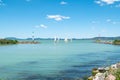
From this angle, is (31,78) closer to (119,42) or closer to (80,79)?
(80,79)

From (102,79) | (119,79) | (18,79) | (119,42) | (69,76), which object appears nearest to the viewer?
(119,79)

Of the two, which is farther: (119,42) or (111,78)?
(119,42)

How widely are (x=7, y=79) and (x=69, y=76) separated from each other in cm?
845

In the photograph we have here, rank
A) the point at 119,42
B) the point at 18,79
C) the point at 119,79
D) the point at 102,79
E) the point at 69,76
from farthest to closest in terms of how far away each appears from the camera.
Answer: the point at 119,42
the point at 69,76
the point at 18,79
the point at 102,79
the point at 119,79

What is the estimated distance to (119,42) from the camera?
7530 inches

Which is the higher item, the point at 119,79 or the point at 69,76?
the point at 119,79

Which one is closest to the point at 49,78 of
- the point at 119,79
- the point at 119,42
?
the point at 119,79

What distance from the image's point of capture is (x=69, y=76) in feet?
122

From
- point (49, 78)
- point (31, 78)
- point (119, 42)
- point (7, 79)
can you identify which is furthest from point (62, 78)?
point (119, 42)

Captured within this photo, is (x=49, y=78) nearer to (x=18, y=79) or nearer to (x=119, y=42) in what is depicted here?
(x=18, y=79)

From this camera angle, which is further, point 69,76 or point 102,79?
point 69,76

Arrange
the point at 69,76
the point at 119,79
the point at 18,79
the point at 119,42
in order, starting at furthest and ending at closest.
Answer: the point at 119,42
the point at 69,76
the point at 18,79
the point at 119,79

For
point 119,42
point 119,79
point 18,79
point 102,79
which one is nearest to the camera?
point 119,79

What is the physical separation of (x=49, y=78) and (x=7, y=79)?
543 centimetres
